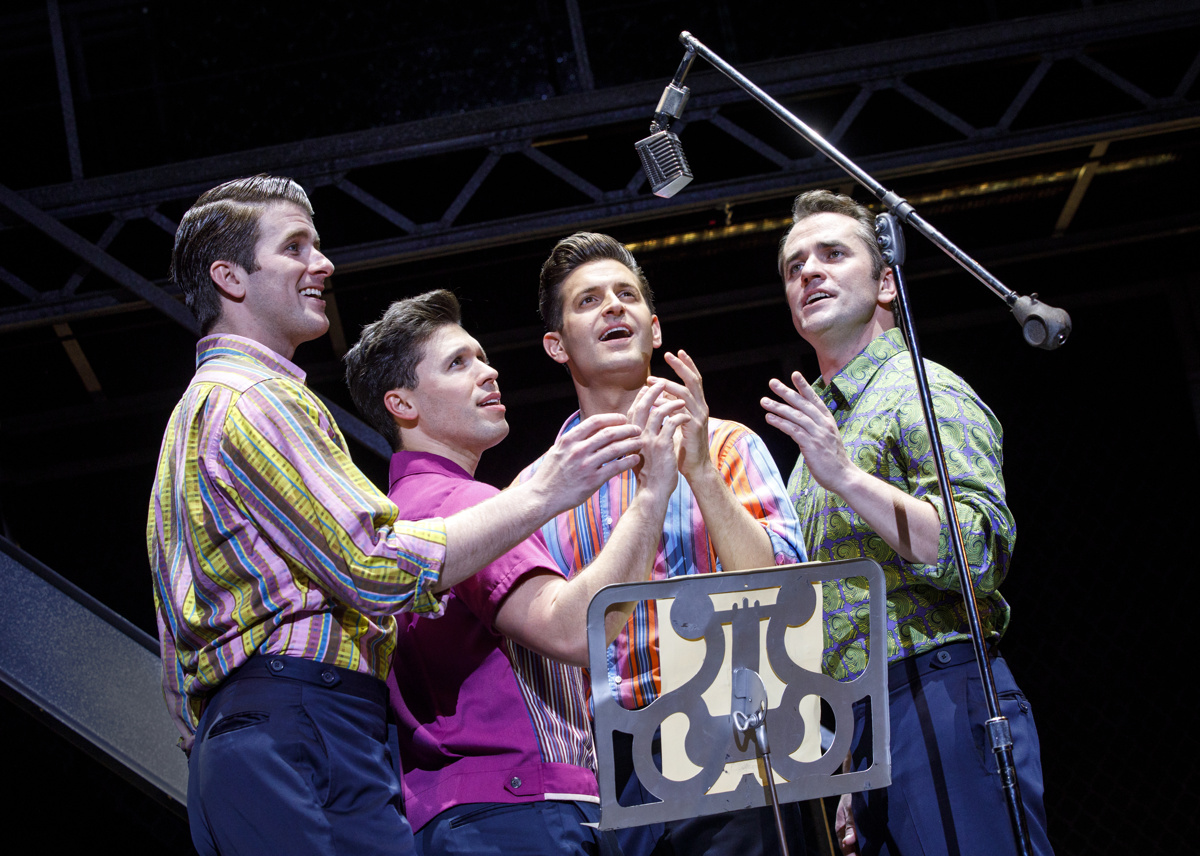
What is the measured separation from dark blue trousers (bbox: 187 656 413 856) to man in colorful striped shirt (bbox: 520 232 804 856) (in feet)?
1.38

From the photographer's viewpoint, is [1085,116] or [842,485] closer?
[842,485]

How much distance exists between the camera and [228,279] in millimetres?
1955

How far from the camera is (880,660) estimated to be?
1.77 m

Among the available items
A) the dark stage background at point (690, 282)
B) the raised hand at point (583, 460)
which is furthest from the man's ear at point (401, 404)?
the dark stage background at point (690, 282)

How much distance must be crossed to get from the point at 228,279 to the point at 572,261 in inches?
40.3

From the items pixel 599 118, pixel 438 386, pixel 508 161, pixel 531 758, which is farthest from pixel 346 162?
pixel 531 758

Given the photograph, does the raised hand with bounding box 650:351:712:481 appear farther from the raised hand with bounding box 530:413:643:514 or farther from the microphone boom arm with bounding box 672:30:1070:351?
the microphone boom arm with bounding box 672:30:1070:351

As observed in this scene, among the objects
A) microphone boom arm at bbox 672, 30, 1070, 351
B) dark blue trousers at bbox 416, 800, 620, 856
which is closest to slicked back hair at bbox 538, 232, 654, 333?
microphone boom arm at bbox 672, 30, 1070, 351

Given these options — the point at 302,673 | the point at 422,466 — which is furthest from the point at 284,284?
the point at 302,673

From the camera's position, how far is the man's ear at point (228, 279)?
195cm

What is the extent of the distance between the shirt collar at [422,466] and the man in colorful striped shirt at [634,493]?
0.50 ft

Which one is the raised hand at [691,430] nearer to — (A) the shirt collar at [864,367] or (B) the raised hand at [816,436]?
(B) the raised hand at [816,436]

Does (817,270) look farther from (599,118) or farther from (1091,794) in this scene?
(1091,794)

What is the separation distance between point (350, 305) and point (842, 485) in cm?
427
